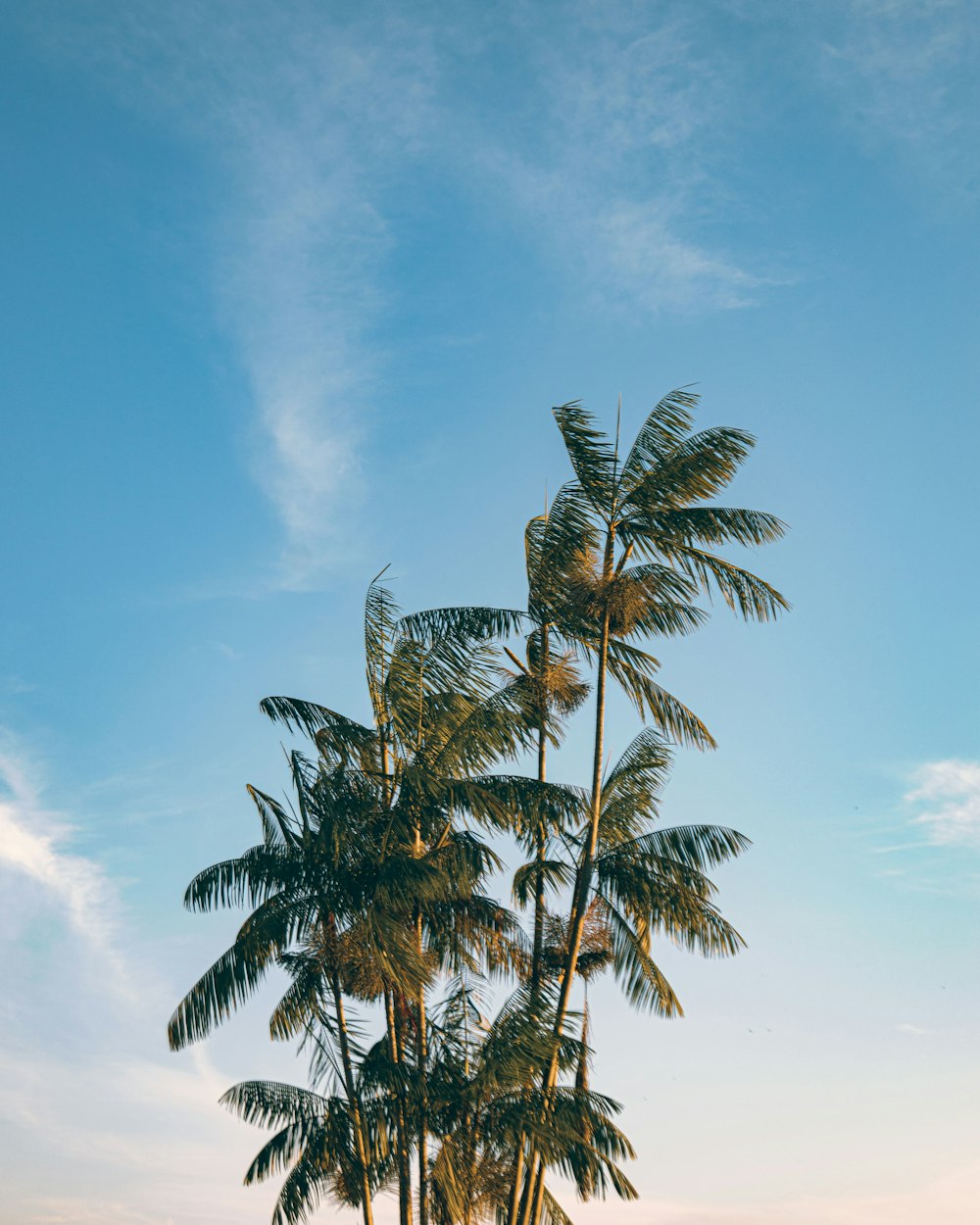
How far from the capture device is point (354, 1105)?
19609 millimetres

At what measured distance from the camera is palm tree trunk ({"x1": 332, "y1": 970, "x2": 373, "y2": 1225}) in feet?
63.5

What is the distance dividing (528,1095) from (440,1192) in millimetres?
2056

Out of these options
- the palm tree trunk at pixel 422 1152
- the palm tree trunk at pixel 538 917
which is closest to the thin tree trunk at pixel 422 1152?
the palm tree trunk at pixel 422 1152

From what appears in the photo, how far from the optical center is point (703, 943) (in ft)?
A: 68.6

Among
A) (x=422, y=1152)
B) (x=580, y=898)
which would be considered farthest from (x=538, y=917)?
(x=422, y=1152)

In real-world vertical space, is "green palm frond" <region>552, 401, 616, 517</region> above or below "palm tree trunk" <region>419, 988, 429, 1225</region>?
above

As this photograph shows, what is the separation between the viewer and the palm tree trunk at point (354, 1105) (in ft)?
63.5

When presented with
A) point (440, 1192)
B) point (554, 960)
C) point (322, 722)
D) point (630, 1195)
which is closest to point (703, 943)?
point (554, 960)

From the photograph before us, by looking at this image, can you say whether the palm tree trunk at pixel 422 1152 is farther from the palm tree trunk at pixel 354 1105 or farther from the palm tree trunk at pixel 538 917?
the palm tree trunk at pixel 538 917

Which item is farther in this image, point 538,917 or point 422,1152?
point 538,917

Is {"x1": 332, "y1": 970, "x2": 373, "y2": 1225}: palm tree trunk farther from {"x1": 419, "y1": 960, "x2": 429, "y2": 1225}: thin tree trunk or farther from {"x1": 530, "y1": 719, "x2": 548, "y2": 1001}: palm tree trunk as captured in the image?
{"x1": 530, "y1": 719, "x2": 548, "y2": 1001}: palm tree trunk

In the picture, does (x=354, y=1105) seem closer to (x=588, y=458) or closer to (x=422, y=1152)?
(x=422, y=1152)

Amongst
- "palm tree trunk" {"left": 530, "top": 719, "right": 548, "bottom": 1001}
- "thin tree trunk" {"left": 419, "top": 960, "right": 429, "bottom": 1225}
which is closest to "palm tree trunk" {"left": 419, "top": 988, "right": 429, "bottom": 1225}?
"thin tree trunk" {"left": 419, "top": 960, "right": 429, "bottom": 1225}

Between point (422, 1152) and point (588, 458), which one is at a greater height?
point (588, 458)
